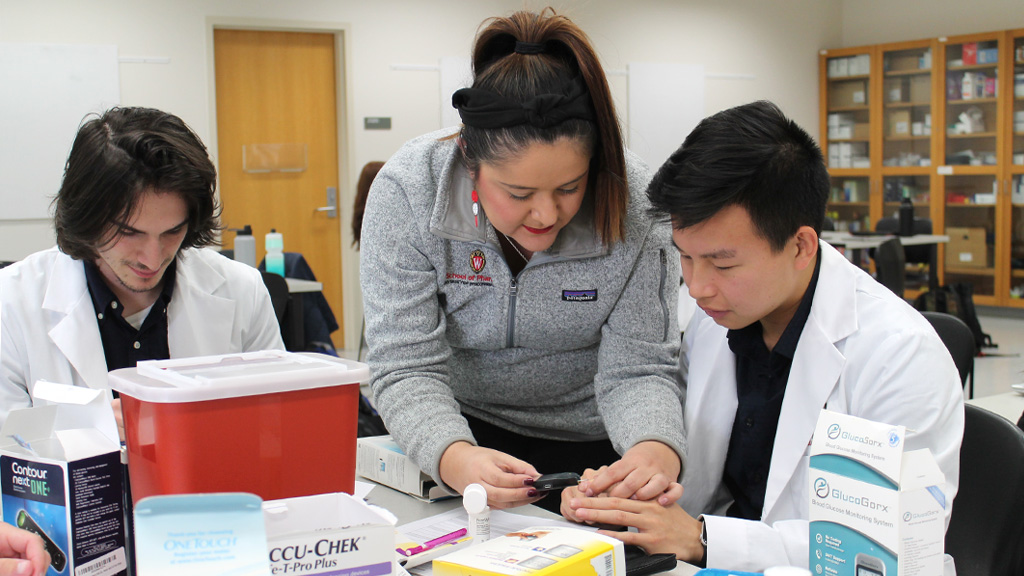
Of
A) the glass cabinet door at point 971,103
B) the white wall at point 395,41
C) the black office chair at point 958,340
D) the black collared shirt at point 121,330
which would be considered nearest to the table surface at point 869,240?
the glass cabinet door at point 971,103

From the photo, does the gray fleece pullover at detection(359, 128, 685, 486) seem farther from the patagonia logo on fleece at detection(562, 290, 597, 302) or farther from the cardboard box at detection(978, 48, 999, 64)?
the cardboard box at detection(978, 48, 999, 64)

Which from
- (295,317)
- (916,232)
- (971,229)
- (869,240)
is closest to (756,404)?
(295,317)

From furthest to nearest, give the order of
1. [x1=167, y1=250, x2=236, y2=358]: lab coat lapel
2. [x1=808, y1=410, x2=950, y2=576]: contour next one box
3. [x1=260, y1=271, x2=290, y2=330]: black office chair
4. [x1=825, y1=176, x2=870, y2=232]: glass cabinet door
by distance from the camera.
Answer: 1. [x1=825, y1=176, x2=870, y2=232]: glass cabinet door
2. [x1=260, y1=271, x2=290, y2=330]: black office chair
3. [x1=167, y1=250, x2=236, y2=358]: lab coat lapel
4. [x1=808, y1=410, x2=950, y2=576]: contour next one box

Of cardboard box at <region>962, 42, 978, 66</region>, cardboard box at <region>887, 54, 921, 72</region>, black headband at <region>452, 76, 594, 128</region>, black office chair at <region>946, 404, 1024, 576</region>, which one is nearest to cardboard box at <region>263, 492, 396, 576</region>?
black headband at <region>452, 76, 594, 128</region>

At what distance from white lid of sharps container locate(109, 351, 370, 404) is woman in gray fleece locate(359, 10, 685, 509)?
34 cm

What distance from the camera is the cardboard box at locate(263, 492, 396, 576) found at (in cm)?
79

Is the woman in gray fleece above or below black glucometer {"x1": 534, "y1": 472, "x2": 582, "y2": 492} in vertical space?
above

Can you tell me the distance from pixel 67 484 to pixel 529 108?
2.46 ft

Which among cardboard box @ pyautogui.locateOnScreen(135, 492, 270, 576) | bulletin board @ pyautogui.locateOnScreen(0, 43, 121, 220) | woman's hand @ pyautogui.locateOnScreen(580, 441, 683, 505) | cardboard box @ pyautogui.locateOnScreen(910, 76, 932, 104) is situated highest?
cardboard box @ pyautogui.locateOnScreen(910, 76, 932, 104)

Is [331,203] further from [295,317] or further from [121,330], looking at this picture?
[121,330]

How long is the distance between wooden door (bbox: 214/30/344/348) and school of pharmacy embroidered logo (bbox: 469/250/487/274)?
4.74 metres

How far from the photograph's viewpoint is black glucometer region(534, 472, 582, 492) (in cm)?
123

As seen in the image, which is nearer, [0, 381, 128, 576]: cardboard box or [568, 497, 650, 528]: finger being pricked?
[0, 381, 128, 576]: cardboard box

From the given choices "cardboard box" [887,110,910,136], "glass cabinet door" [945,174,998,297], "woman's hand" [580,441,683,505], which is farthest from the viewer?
"cardboard box" [887,110,910,136]
